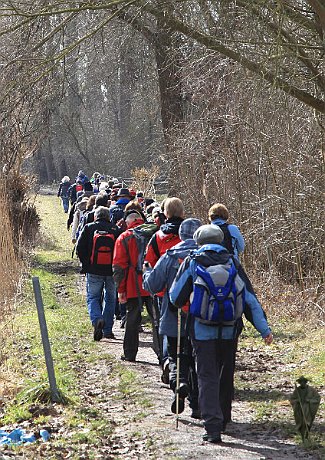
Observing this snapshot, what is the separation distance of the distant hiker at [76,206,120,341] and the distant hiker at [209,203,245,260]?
12.4 ft

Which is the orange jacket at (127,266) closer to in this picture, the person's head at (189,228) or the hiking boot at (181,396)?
the person's head at (189,228)

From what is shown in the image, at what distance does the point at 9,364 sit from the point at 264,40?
190 inches

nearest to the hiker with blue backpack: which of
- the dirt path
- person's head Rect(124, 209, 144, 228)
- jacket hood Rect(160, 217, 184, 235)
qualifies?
the dirt path

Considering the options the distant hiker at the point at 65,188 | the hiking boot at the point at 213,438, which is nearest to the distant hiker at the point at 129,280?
the hiking boot at the point at 213,438

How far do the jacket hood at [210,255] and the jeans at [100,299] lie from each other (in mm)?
5750

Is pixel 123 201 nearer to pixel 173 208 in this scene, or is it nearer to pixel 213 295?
pixel 173 208

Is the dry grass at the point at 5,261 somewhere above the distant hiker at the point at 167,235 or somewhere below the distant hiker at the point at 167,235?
below

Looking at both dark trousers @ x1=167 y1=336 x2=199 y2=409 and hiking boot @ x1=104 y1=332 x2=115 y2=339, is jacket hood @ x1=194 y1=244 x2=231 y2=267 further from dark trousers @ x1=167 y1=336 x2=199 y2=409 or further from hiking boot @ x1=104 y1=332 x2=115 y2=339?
hiking boot @ x1=104 y1=332 x2=115 y2=339

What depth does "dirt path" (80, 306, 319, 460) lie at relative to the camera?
24.0 feet

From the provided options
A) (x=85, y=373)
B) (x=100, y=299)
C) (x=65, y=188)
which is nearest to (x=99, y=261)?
(x=100, y=299)

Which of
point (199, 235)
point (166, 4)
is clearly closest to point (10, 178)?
point (166, 4)

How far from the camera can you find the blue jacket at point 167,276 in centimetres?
838

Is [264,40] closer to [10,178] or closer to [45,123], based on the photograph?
[45,123]

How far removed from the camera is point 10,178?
22188mm
